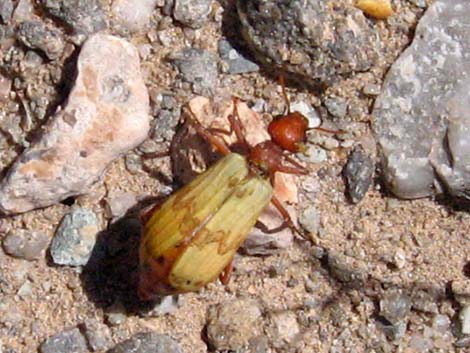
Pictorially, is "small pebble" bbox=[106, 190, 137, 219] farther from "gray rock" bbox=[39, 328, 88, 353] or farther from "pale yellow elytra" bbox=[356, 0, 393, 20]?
"pale yellow elytra" bbox=[356, 0, 393, 20]

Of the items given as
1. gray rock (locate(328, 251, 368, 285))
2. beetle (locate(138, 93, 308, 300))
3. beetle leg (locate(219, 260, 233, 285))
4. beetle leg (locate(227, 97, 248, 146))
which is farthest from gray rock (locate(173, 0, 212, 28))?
gray rock (locate(328, 251, 368, 285))

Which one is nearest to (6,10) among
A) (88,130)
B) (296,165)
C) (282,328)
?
(88,130)

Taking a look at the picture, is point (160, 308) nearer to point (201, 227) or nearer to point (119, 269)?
point (119, 269)

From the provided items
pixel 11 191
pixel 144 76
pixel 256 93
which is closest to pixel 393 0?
pixel 256 93

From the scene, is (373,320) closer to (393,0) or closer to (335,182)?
(335,182)

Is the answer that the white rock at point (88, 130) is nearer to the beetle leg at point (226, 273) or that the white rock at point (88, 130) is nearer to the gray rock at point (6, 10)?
the gray rock at point (6, 10)
